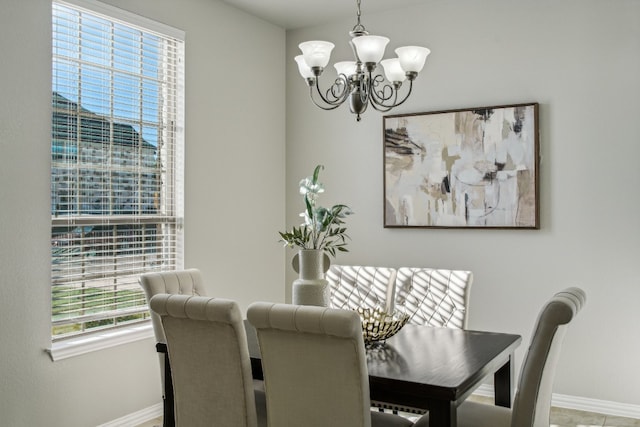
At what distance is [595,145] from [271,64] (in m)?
2.50

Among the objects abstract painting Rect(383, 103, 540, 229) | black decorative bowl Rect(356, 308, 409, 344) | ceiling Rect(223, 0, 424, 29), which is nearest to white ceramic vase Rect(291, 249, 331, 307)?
black decorative bowl Rect(356, 308, 409, 344)

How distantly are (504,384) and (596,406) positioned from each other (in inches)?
58.7

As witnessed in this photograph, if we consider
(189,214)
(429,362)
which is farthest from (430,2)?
(429,362)

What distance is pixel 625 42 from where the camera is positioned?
382cm

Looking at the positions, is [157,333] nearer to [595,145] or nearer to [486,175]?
[486,175]

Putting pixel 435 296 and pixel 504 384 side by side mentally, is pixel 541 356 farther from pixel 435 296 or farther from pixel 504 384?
pixel 435 296

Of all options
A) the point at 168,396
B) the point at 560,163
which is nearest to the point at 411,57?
the point at 560,163

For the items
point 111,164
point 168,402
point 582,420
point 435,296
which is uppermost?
point 111,164

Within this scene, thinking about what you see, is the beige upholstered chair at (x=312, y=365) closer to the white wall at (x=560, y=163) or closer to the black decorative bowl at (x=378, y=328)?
the black decorative bowl at (x=378, y=328)

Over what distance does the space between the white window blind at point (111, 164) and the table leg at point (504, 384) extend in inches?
85.6

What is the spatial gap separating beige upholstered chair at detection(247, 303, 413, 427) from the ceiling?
298 centimetres

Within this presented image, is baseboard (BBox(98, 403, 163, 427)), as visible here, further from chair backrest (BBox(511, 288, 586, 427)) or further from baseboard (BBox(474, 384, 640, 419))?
baseboard (BBox(474, 384, 640, 419))

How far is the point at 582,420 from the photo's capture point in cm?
378

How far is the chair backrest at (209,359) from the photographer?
7.39ft
